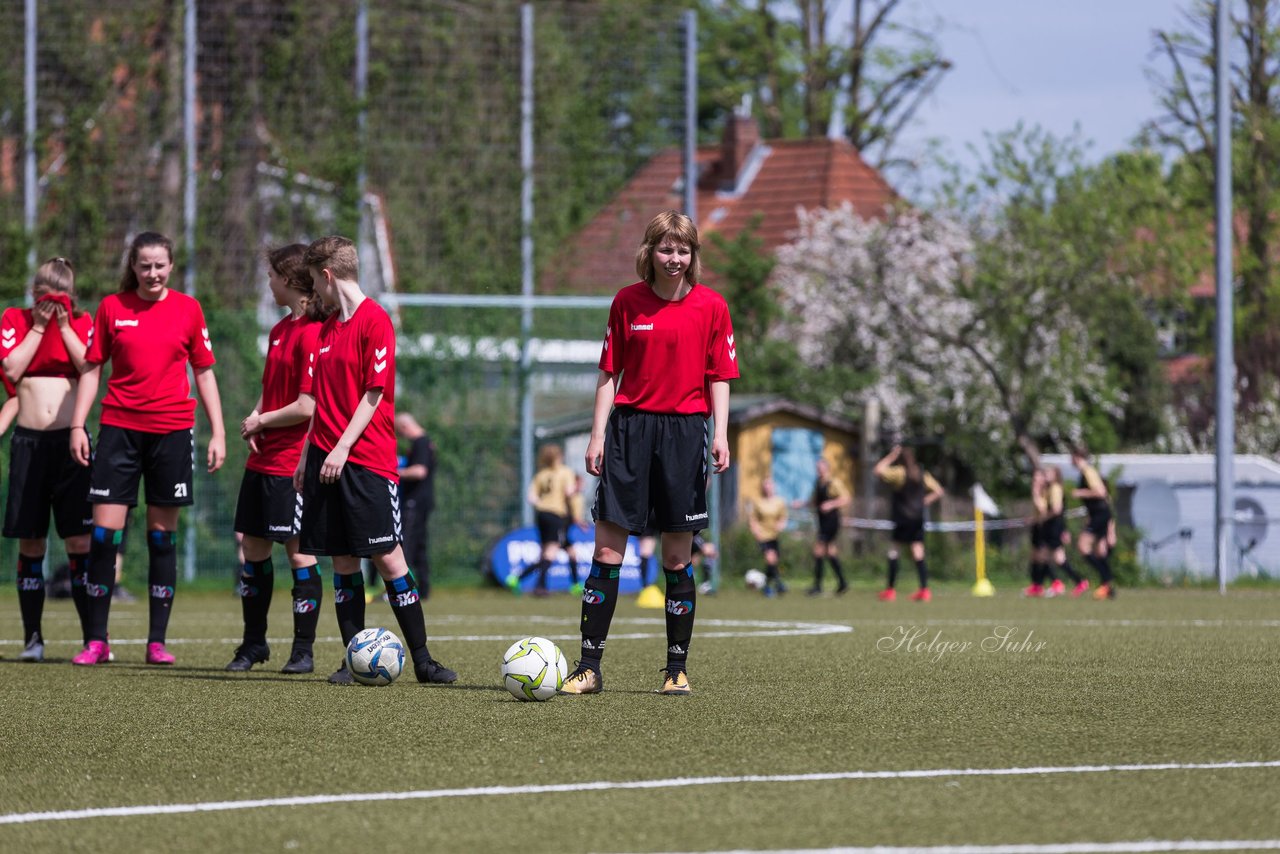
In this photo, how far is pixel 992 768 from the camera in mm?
5578

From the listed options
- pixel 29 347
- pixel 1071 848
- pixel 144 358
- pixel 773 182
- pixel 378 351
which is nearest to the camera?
pixel 1071 848

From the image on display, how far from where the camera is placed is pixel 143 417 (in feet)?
32.0

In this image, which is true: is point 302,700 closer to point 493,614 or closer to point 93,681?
point 93,681

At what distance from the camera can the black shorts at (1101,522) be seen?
74.4 ft

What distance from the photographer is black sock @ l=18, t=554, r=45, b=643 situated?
10.4 metres

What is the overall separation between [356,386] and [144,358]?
1864 millimetres

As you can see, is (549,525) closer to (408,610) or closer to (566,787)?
(408,610)

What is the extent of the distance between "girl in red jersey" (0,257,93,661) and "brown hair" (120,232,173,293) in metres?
0.47

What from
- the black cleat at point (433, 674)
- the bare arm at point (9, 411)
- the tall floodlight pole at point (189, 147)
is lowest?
the black cleat at point (433, 674)

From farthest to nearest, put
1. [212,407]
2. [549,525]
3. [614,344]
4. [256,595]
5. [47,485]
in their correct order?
[549,525], [47,485], [212,407], [256,595], [614,344]

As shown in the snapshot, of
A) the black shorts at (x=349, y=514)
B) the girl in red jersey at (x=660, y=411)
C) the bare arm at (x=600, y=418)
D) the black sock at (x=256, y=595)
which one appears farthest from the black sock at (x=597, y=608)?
the black sock at (x=256, y=595)

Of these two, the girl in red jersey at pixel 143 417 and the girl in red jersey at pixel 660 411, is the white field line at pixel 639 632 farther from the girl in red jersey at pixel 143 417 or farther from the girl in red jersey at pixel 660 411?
the girl in red jersey at pixel 660 411

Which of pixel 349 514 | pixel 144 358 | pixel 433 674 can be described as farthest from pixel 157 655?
pixel 349 514

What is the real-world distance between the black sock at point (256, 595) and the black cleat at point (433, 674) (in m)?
1.20
